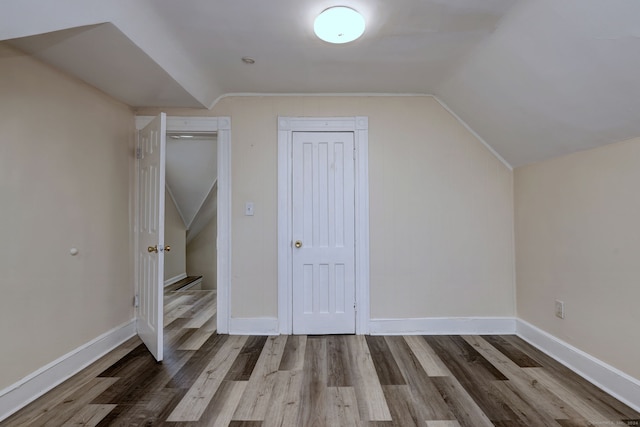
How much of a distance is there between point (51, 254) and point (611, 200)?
11.8 ft

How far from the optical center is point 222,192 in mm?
2840

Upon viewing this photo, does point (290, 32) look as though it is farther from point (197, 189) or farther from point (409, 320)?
point (197, 189)

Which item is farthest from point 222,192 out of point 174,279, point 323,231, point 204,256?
point 204,256

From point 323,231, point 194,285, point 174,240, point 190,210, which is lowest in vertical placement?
point 194,285

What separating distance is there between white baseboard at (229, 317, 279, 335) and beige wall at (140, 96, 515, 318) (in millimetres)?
57

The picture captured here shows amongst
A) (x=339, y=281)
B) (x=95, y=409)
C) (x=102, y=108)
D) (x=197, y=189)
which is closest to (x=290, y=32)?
Answer: (x=102, y=108)

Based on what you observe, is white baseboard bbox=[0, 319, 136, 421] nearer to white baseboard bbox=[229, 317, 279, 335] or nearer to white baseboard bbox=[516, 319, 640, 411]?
white baseboard bbox=[229, 317, 279, 335]

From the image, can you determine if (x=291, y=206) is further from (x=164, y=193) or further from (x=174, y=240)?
(x=174, y=240)

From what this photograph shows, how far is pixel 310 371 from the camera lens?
218cm

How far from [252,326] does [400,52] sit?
8.41 ft

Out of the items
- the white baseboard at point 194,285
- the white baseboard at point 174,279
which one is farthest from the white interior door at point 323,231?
the white baseboard at point 174,279

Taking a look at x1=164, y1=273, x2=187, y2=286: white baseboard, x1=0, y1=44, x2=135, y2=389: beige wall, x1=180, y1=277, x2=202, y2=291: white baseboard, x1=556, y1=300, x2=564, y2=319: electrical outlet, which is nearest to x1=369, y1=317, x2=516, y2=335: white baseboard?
x1=556, y1=300, x2=564, y2=319: electrical outlet

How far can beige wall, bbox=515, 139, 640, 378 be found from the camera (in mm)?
1816

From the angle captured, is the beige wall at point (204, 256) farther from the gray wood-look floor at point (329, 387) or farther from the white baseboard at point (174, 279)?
the gray wood-look floor at point (329, 387)
